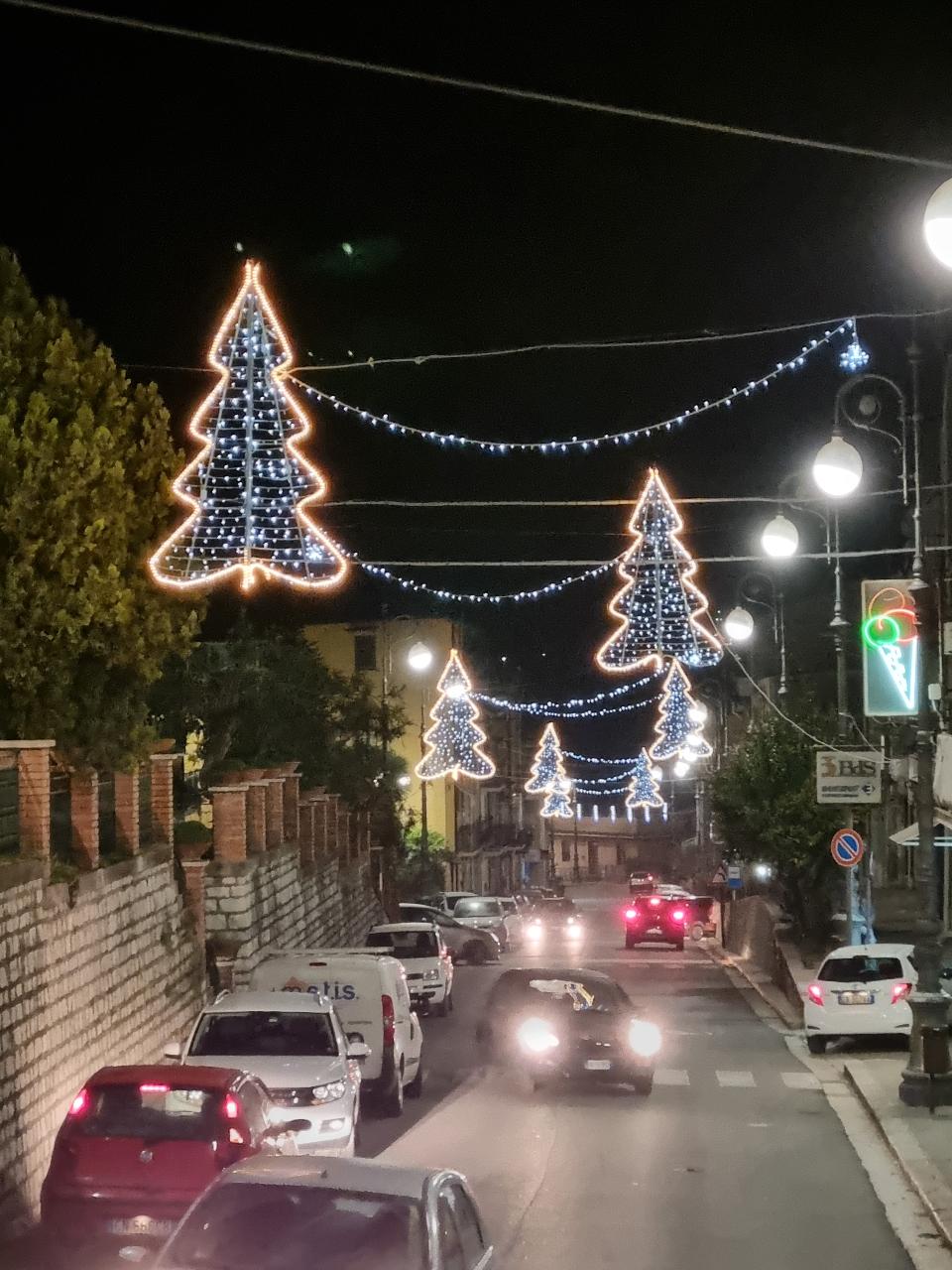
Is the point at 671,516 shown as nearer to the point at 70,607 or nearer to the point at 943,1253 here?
the point at 70,607

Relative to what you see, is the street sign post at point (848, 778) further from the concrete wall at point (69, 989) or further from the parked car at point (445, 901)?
the parked car at point (445, 901)

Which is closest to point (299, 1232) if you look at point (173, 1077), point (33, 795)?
point (173, 1077)

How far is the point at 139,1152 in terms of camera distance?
37.7 ft

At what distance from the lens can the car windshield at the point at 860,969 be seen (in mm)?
26484

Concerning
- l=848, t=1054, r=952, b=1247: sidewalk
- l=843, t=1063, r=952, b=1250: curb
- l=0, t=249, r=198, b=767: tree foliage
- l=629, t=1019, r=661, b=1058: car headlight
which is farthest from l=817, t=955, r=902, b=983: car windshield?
l=0, t=249, r=198, b=767: tree foliage

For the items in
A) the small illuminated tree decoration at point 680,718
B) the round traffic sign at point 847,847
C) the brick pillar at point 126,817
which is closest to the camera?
the brick pillar at point 126,817

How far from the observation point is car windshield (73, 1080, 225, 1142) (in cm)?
1161

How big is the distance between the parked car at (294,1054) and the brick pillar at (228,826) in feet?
41.0

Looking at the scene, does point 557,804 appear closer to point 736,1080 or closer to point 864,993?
point 864,993

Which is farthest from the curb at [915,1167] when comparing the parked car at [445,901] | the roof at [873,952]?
the parked car at [445,901]

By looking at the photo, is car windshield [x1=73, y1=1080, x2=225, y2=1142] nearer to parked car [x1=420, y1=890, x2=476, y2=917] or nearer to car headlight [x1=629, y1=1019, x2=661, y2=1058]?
car headlight [x1=629, y1=1019, x2=661, y2=1058]

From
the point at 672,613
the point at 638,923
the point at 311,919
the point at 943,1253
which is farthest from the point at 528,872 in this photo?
the point at 943,1253

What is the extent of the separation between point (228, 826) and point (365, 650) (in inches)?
1984

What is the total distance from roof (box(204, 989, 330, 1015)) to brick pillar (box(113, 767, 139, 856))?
5797 millimetres
